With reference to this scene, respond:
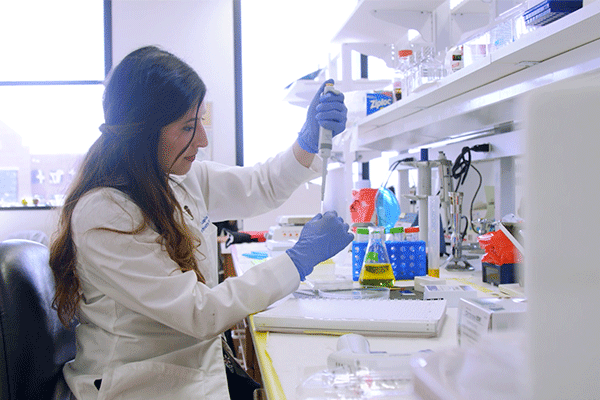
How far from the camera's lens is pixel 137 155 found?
1.08m

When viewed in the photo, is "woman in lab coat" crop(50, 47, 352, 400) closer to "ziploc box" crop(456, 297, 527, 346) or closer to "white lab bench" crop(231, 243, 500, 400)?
"white lab bench" crop(231, 243, 500, 400)

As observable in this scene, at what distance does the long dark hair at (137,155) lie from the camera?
1.02 meters

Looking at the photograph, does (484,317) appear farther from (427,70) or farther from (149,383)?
(427,70)

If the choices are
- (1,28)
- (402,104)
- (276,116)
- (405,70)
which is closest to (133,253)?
(402,104)

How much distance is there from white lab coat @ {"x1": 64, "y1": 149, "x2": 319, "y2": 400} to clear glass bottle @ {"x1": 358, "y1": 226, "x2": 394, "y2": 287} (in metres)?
0.33

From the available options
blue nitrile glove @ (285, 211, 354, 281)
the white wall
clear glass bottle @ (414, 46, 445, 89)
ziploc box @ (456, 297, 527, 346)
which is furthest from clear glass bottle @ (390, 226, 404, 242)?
the white wall

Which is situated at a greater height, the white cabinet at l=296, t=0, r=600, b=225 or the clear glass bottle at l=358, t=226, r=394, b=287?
the white cabinet at l=296, t=0, r=600, b=225

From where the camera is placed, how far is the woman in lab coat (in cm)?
92

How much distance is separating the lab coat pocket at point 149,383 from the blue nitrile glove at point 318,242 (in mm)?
321

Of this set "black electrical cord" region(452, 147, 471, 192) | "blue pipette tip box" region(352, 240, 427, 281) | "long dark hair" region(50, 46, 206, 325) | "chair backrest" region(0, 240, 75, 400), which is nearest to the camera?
"chair backrest" region(0, 240, 75, 400)

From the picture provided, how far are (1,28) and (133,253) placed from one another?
391 cm

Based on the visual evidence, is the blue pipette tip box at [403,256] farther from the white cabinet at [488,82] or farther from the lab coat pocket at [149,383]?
the lab coat pocket at [149,383]

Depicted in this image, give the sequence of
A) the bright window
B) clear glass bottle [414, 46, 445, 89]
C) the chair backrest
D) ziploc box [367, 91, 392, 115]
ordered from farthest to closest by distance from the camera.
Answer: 1. the bright window
2. ziploc box [367, 91, 392, 115]
3. clear glass bottle [414, 46, 445, 89]
4. the chair backrest

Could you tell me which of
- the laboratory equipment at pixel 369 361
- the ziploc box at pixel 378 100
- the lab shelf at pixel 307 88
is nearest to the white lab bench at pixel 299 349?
the laboratory equipment at pixel 369 361
